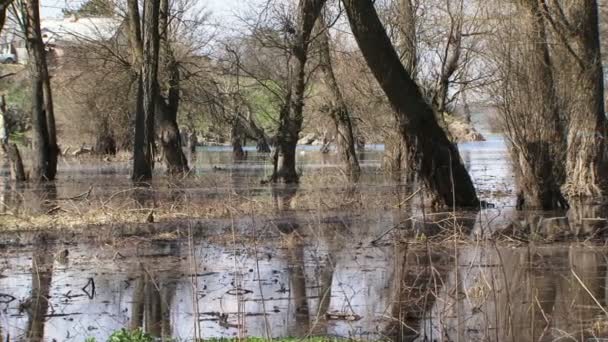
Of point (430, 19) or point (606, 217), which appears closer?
point (606, 217)

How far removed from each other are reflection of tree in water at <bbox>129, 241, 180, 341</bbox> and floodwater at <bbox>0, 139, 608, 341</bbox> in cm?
2

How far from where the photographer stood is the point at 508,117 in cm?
1329

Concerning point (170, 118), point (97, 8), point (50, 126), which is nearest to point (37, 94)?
point (50, 126)

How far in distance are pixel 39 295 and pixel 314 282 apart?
7.79 feet

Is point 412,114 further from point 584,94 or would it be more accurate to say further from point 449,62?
point 449,62

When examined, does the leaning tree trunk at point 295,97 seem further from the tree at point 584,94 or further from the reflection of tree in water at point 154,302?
the reflection of tree in water at point 154,302

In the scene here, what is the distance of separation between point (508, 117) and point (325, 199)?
457 centimetres

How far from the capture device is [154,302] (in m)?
6.70

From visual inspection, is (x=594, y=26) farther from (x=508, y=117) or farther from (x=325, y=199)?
(x=325, y=199)

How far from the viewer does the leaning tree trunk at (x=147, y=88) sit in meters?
22.2

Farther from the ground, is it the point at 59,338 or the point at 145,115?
the point at 145,115

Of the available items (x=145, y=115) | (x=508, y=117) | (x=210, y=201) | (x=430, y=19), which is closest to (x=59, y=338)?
(x=508, y=117)

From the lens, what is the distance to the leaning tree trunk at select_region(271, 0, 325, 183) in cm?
2209

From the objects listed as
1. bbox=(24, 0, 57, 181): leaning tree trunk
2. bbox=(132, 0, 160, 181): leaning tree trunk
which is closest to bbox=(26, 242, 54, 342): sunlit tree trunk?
bbox=(132, 0, 160, 181): leaning tree trunk
